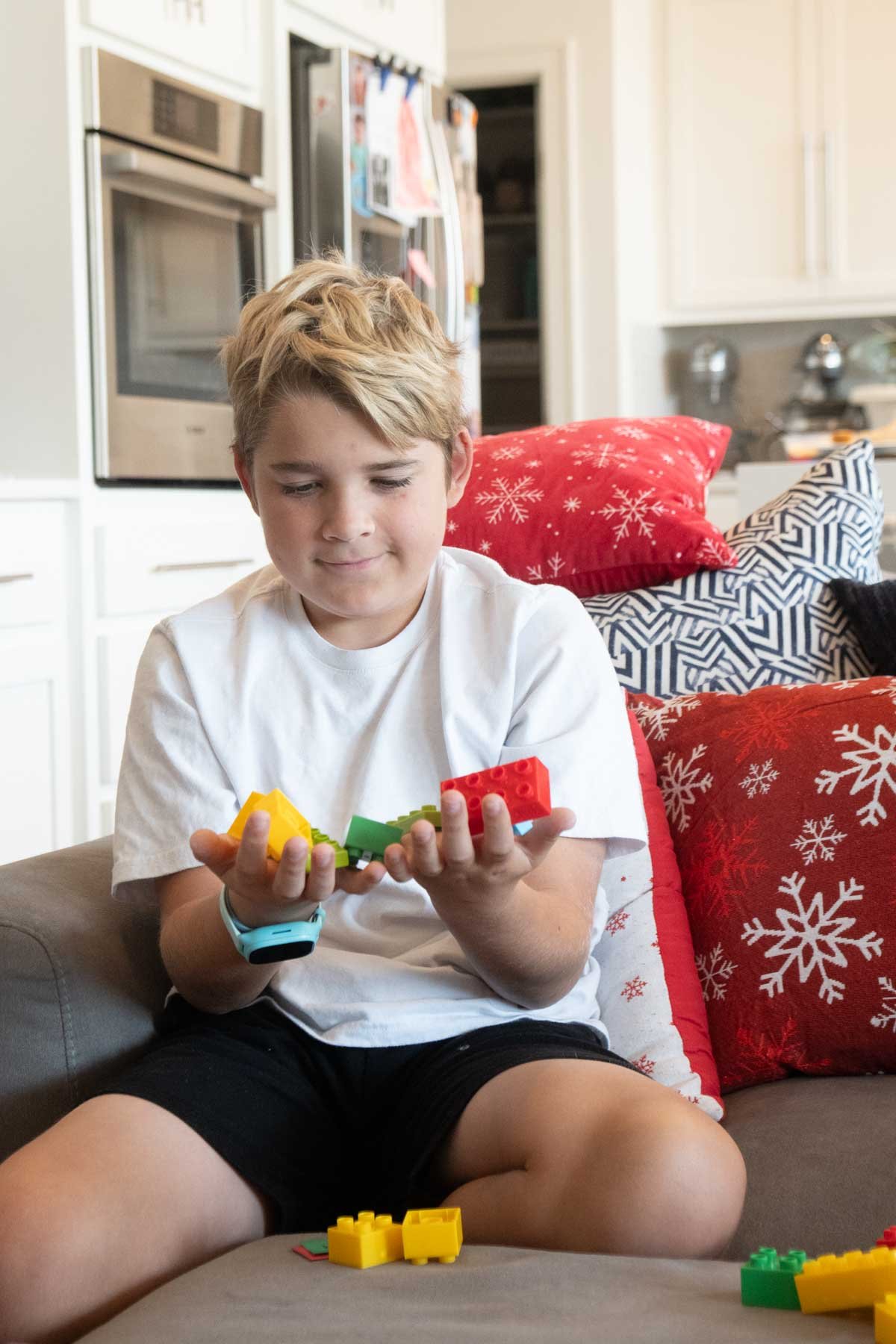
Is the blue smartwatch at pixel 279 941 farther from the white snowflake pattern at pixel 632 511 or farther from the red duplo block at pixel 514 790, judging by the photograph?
the white snowflake pattern at pixel 632 511

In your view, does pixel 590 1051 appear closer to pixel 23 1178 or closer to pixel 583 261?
pixel 23 1178

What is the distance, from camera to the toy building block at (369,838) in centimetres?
93

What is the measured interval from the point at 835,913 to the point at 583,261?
404 cm

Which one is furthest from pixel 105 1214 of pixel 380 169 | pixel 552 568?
pixel 380 169

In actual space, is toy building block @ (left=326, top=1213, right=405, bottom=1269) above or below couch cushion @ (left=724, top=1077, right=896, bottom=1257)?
above

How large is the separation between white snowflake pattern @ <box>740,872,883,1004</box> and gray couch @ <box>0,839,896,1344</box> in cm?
8

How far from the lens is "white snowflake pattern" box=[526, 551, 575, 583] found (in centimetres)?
167

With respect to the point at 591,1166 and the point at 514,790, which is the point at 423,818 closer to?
the point at 514,790

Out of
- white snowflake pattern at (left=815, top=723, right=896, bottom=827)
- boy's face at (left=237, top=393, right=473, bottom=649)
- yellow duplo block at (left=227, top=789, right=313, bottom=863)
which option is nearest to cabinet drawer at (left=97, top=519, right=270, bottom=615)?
boy's face at (left=237, top=393, right=473, bottom=649)

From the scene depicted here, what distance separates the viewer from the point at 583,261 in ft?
16.2

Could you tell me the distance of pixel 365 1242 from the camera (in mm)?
885

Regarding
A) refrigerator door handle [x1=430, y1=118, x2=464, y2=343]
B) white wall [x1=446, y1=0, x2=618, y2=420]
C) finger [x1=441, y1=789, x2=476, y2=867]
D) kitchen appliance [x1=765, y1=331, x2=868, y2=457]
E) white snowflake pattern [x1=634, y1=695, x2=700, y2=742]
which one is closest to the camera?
finger [x1=441, y1=789, x2=476, y2=867]

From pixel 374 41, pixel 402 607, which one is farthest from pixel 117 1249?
pixel 374 41

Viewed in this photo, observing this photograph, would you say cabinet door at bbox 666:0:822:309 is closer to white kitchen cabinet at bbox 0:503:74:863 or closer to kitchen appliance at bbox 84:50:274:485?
kitchen appliance at bbox 84:50:274:485
